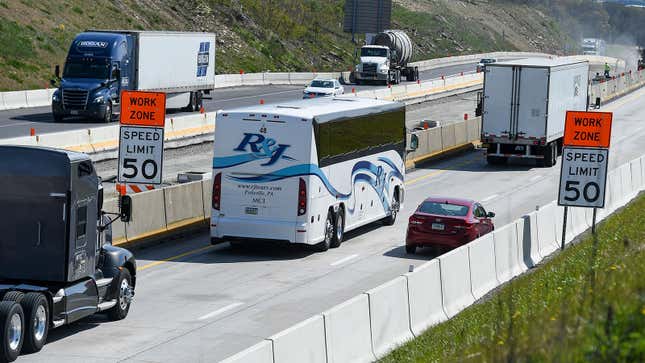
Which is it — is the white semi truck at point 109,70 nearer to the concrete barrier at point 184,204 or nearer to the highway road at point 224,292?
the highway road at point 224,292

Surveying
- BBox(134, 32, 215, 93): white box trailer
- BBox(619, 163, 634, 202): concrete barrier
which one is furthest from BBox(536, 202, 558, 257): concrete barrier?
BBox(134, 32, 215, 93): white box trailer

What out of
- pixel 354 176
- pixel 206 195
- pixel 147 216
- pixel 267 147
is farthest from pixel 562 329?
pixel 206 195

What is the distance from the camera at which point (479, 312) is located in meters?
18.5

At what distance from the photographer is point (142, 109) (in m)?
25.0

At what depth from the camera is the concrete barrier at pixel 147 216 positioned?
1060 inches

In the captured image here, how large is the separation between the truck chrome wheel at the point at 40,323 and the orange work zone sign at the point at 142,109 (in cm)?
885

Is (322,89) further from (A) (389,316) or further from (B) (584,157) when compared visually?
(A) (389,316)

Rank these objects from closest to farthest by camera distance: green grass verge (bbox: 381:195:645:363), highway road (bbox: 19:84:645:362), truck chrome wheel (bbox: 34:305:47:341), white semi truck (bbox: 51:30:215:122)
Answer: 1. green grass verge (bbox: 381:195:645:363)
2. truck chrome wheel (bbox: 34:305:47:341)
3. highway road (bbox: 19:84:645:362)
4. white semi truck (bbox: 51:30:215:122)

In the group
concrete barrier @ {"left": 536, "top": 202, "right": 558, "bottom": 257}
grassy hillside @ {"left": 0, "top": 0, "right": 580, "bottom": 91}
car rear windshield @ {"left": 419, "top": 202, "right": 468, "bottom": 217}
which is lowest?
concrete barrier @ {"left": 536, "top": 202, "right": 558, "bottom": 257}

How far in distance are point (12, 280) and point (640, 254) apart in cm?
821

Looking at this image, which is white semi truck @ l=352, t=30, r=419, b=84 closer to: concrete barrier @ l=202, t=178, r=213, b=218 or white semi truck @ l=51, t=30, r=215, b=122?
white semi truck @ l=51, t=30, r=215, b=122

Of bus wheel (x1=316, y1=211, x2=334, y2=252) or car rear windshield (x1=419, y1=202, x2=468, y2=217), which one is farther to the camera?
bus wheel (x1=316, y1=211, x2=334, y2=252)

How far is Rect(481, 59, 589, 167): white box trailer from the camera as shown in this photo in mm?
45812

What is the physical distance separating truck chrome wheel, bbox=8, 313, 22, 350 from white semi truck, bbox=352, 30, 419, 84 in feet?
237
